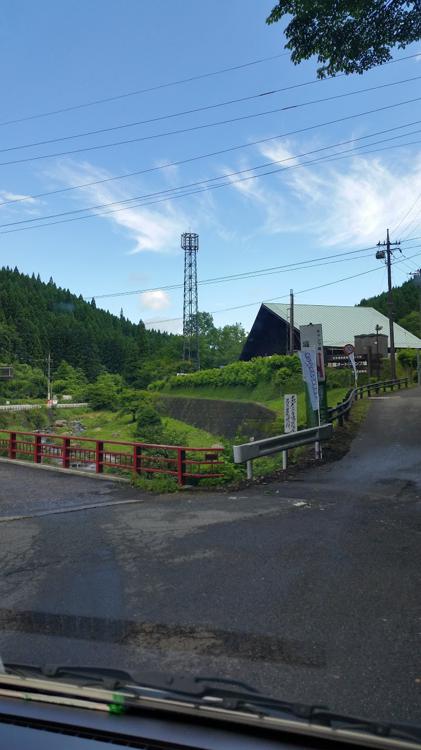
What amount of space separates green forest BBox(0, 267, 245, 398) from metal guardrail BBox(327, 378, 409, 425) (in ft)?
222

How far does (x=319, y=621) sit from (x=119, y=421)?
181ft

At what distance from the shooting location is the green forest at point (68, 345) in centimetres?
11262

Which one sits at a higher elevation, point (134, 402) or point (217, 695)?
point (217, 695)

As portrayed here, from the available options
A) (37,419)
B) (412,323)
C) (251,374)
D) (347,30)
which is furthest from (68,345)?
(347,30)

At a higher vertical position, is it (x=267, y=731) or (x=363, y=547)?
(x=267, y=731)

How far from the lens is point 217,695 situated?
8.05 ft

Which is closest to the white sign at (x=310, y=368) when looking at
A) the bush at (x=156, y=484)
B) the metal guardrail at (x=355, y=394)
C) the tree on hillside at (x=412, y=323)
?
the metal guardrail at (x=355, y=394)

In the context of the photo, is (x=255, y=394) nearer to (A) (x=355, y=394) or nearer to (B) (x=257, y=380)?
(B) (x=257, y=380)

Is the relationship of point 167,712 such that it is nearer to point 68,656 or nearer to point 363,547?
point 68,656

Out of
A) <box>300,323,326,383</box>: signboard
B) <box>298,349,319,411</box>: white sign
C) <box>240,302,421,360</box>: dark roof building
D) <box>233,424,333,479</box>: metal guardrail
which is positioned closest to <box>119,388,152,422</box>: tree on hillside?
<box>240,302,421,360</box>: dark roof building

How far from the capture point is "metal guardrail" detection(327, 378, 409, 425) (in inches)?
766

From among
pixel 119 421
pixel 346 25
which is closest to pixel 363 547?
pixel 346 25

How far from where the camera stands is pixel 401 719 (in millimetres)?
3174

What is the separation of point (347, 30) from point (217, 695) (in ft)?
34.5
